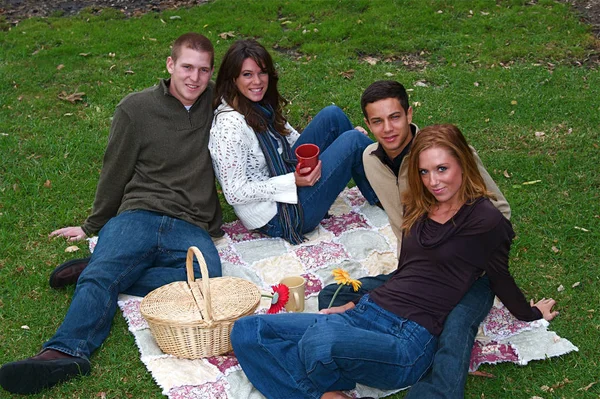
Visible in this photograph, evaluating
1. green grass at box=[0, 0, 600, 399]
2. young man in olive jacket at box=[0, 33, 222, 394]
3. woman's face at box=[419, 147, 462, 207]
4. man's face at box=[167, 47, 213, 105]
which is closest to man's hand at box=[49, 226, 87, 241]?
green grass at box=[0, 0, 600, 399]

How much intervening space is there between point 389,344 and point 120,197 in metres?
2.48

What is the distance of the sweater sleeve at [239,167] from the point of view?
501 centimetres

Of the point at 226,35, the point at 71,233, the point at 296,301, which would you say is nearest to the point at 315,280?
the point at 296,301

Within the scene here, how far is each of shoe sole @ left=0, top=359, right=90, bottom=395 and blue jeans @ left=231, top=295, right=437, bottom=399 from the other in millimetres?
948

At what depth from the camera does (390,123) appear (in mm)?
4555

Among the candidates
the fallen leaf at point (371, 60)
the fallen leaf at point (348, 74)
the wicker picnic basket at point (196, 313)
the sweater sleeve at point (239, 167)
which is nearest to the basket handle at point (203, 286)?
the wicker picnic basket at point (196, 313)

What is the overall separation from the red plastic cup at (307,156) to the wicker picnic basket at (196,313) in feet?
3.70

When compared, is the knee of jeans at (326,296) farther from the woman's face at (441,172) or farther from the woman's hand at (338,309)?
the woman's face at (441,172)

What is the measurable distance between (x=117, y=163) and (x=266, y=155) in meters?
1.06

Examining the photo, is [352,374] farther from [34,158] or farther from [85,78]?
[85,78]

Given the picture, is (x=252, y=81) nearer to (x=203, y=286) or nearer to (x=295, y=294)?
(x=295, y=294)

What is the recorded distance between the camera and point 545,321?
4406mm

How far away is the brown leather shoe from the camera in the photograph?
192 inches

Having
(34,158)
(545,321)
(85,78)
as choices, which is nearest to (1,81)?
(85,78)
